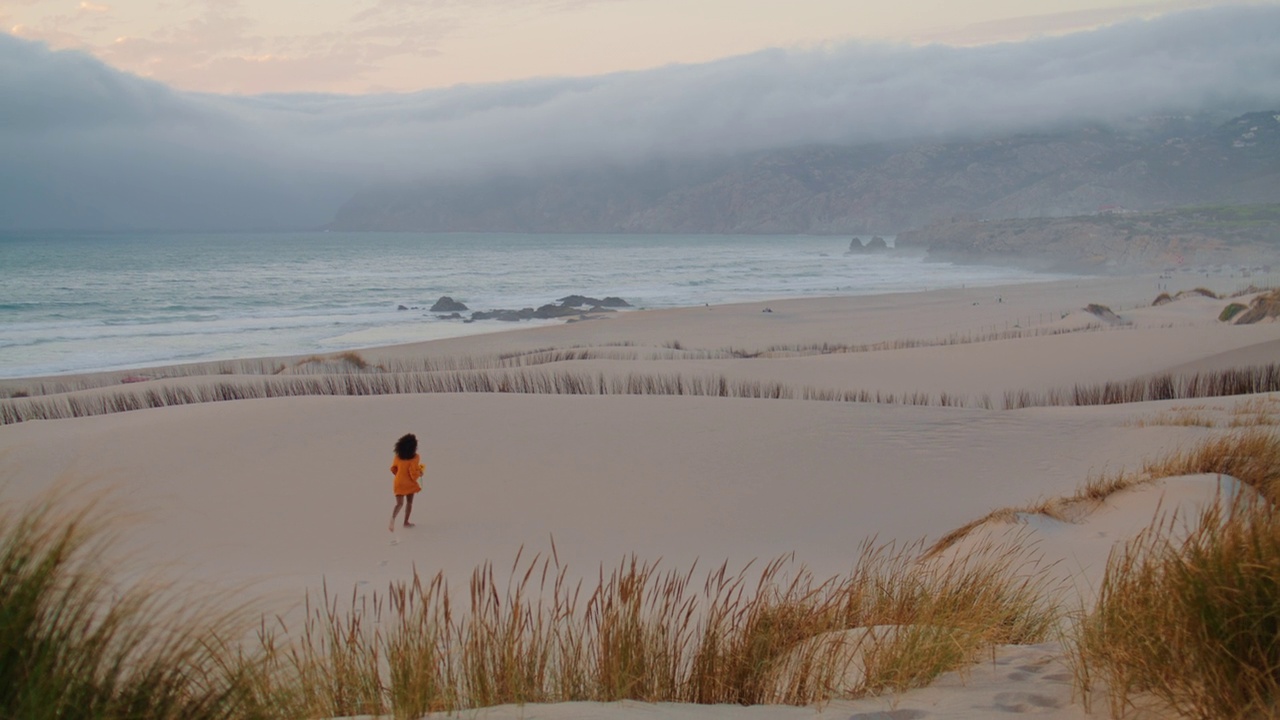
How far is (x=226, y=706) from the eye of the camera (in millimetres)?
2848

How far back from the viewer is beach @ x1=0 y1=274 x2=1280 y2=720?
6691 mm

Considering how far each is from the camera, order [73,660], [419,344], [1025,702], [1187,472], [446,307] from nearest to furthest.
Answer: [73,660] < [1025,702] < [1187,472] < [419,344] < [446,307]

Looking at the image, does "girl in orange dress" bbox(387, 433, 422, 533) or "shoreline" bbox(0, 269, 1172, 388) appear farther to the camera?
"shoreline" bbox(0, 269, 1172, 388)

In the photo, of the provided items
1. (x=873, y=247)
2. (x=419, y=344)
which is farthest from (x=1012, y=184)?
(x=419, y=344)

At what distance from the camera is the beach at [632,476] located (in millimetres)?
6691

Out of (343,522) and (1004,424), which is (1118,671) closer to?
(343,522)

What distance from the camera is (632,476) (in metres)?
9.74

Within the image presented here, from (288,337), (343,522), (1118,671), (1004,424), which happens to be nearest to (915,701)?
(1118,671)

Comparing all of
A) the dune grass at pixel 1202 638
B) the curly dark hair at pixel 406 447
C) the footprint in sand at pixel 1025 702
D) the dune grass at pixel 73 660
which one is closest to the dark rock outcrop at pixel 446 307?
the curly dark hair at pixel 406 447

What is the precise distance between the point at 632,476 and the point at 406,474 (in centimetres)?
264

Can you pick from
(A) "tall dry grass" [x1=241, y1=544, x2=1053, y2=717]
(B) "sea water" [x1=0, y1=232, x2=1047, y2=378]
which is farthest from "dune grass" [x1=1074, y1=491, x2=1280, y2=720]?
(B) "sea water" [x1=0, y1=232, x2=1047, y2=378]

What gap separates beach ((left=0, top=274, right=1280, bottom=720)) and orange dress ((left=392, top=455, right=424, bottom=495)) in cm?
42

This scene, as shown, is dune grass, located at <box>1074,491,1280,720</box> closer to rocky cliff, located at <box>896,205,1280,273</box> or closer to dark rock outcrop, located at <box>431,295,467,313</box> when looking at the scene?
dark rock outcrop, located at <box>431,295,467,313</box>

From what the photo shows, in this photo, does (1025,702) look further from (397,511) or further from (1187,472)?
(397,511)
